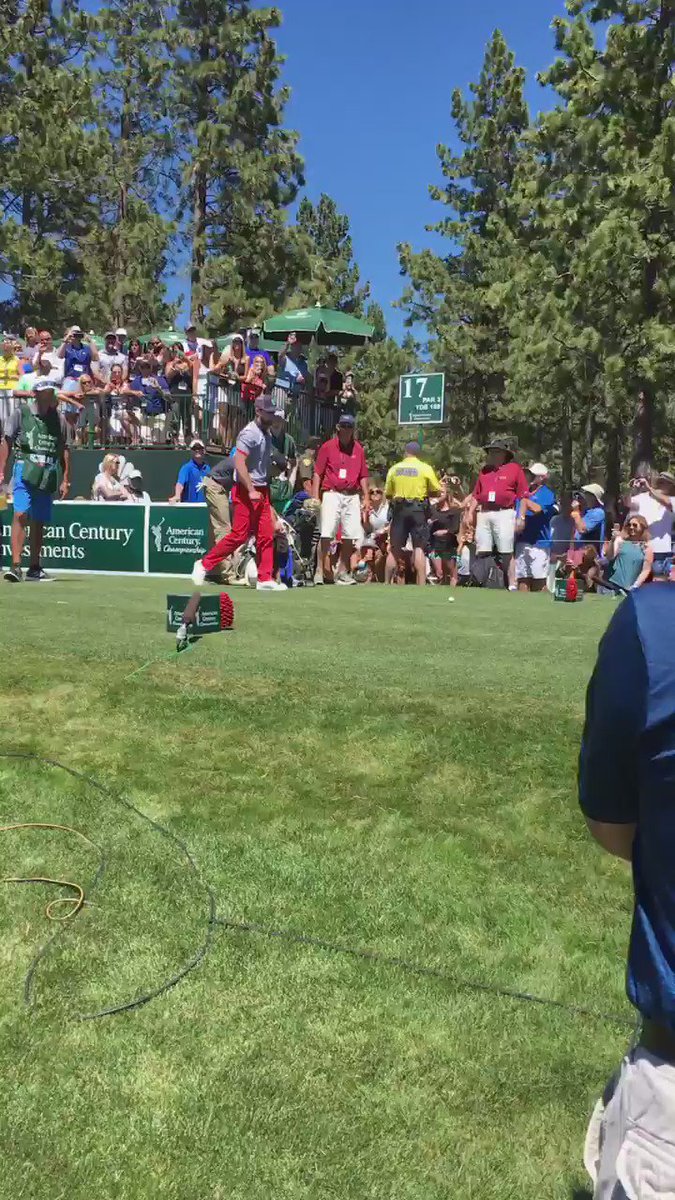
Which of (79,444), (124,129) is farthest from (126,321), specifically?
(79,444)

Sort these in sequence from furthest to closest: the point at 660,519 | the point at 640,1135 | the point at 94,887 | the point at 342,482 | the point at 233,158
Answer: the point at 233,158
the point at 342,482
the point at 660,519
the point at 94,887
the point at 640,1135

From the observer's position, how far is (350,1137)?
8.20 feet

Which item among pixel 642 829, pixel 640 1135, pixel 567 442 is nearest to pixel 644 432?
pixel 567 442

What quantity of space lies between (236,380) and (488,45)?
23418 millimetres

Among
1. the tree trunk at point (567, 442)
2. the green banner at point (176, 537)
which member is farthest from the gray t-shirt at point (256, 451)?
the tree trunk at point (567, 442)

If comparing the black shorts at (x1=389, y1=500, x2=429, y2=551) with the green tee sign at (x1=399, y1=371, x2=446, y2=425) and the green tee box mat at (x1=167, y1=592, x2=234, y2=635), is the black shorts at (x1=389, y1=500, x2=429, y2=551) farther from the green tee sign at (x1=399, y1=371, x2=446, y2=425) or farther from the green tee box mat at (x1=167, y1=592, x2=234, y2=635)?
the green tee sign at (x1=399, y1=371, x2=446, y2=425)

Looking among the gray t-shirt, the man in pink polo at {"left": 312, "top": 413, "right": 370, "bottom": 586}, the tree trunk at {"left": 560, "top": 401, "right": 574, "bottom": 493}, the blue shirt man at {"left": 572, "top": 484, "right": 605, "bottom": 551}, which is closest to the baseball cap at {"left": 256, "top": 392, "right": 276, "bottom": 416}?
the gray t-shirt

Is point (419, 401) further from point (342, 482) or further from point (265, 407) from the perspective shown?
point (265, 407)

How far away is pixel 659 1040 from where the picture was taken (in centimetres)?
148

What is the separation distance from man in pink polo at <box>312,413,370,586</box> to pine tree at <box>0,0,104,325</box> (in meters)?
17.0

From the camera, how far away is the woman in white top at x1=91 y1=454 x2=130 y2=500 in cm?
1588

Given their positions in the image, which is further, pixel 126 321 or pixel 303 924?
pixel 126 321

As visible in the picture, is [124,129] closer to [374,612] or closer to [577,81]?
[577,81]

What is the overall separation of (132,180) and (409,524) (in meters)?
21.6
